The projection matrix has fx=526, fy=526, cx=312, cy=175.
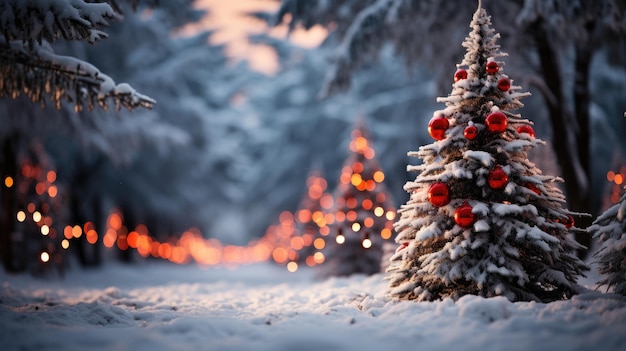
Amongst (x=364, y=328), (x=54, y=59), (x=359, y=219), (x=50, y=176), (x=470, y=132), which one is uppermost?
(x=50, y=176)

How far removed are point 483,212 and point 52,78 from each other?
6212 millimetres

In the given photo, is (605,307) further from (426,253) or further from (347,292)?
(347,292)

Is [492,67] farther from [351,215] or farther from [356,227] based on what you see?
[351,215]

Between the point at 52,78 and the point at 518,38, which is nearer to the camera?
the point at 52,78

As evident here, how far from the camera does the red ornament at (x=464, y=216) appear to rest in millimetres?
6184

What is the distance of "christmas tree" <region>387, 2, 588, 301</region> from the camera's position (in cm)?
612

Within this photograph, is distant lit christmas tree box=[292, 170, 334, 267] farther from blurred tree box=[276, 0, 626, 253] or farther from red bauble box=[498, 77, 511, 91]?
red bauble box=[498, 77, 511, 91]

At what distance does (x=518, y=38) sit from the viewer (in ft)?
37.6

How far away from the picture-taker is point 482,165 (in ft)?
21.2

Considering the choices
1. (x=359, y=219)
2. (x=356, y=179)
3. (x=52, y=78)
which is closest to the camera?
(x=52, y=78)

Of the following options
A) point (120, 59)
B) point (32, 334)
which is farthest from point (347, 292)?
point (120, 59)

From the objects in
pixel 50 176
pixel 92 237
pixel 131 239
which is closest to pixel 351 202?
pixel 50 176

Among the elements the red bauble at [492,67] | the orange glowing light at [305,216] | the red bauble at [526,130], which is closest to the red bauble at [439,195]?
the red bauble at [526,130]

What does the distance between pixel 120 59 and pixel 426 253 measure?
1708cm
